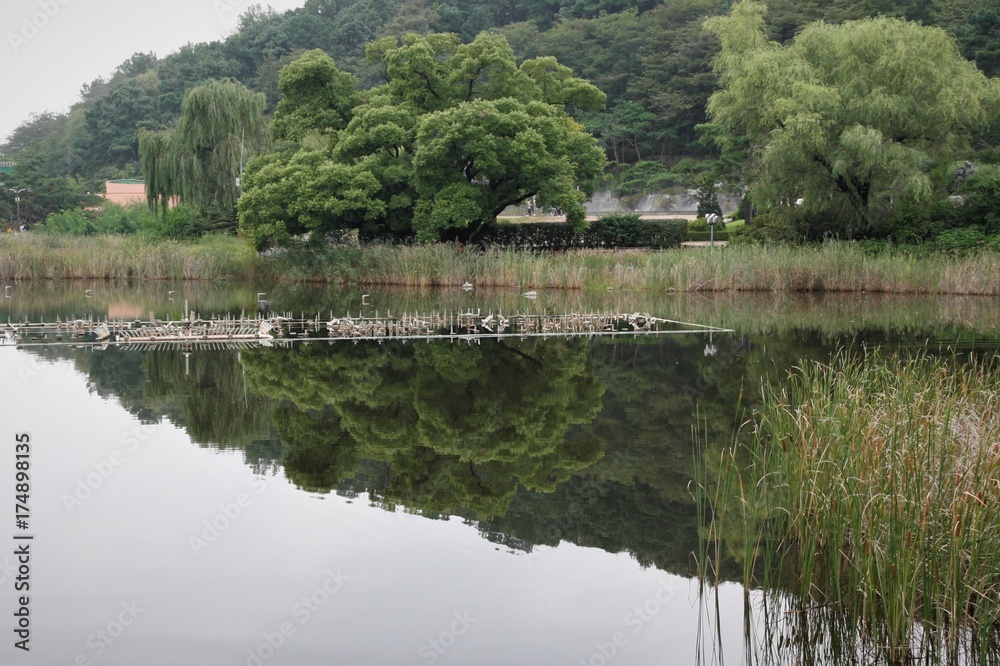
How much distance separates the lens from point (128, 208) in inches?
1801

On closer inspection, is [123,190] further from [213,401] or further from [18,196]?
[213,401]

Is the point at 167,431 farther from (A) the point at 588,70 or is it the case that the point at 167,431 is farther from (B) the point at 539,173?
(A) the point at 588,70

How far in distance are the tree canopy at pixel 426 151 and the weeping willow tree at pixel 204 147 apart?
469 cm

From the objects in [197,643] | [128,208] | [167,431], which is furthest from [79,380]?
[128,208]

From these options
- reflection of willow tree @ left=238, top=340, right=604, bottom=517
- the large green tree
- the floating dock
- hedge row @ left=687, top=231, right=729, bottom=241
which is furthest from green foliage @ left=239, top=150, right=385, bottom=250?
reflection of willow tree @ left=238, top=340, right=604, bottom=517

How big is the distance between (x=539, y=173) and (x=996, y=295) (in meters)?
11.7

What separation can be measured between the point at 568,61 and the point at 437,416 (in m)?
45.4

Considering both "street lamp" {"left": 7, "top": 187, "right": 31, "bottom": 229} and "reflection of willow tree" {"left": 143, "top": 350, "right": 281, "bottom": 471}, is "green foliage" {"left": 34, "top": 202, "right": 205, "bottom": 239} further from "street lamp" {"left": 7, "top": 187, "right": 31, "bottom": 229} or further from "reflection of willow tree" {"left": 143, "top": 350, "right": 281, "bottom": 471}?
"reflection of willow tree" {"left": 143, "top": 350, "right": 281, "bottom": 471}

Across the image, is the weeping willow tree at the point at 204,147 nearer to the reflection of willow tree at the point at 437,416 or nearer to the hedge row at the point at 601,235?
the hedge row at the point at 601,235

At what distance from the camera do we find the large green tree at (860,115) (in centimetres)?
2406

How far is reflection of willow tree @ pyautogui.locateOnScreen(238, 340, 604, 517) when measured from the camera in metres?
7.53

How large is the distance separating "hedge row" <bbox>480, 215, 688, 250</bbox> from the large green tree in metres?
4.40

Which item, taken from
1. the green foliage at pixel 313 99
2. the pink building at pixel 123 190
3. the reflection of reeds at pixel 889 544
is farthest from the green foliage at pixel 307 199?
the pink building at pixel 123 190

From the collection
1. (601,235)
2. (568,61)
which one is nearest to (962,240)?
(601,235)
